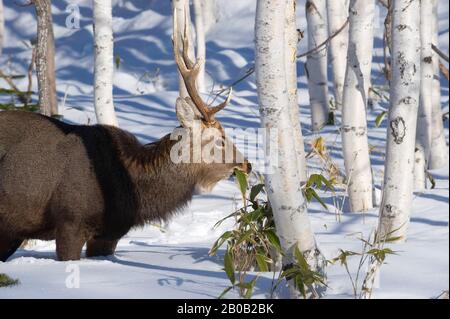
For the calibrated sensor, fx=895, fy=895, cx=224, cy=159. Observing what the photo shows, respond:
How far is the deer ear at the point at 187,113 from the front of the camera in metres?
6.72

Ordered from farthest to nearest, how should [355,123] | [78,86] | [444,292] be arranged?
[78,86] < [355,123] < [444,292]

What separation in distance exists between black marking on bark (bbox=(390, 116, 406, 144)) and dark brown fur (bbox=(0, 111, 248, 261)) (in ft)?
4.34

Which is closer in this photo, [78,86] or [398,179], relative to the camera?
[398,179]

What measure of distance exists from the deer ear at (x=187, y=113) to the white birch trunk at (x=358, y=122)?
2214 mm

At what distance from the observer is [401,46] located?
6535 mm

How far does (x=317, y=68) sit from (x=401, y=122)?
24.7ft

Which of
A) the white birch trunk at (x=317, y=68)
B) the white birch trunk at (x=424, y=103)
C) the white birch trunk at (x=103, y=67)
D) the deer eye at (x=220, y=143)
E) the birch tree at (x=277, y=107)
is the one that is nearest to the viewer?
the birch tree at (x=277, y=107)

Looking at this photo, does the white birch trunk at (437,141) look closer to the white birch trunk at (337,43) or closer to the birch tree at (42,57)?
the white birch trunk at (337,43)

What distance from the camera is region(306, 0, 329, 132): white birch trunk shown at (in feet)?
44.6

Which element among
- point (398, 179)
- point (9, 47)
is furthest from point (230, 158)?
point (9, 47)

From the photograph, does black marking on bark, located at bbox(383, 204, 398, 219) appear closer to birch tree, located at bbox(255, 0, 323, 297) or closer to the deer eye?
the deer eye

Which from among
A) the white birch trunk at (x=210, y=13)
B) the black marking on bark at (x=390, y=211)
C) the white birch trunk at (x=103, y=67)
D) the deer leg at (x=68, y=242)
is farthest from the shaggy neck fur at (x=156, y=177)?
the white birch trunk at (x=210, y=13)
